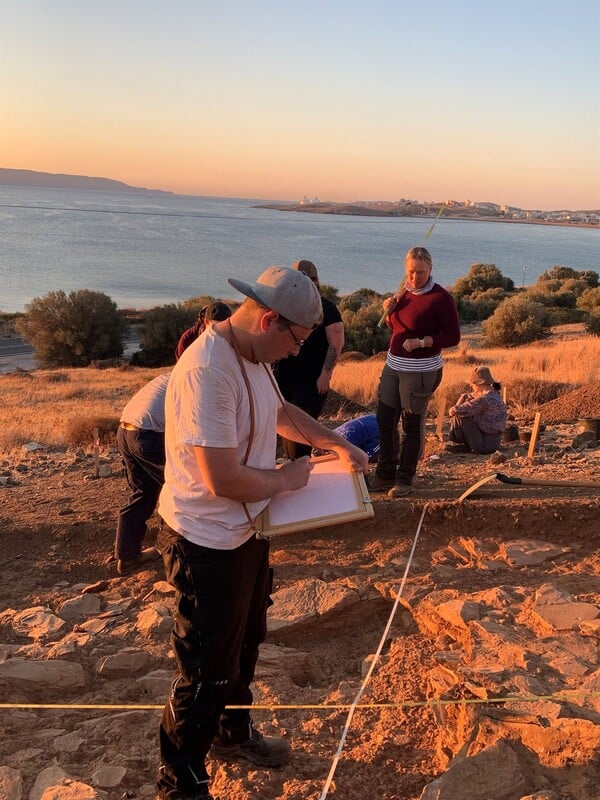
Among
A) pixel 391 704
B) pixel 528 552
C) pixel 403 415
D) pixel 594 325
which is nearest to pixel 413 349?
pixel 403 415

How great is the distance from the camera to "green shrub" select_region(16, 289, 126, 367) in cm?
4238

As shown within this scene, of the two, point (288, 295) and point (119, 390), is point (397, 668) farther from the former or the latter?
point (119, 390)

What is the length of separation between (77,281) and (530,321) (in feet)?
207

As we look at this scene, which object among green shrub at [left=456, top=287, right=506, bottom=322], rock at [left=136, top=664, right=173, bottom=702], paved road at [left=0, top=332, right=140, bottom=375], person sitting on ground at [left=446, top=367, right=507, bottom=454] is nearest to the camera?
rock at [left=136, top=664, right=173, bottom=702]

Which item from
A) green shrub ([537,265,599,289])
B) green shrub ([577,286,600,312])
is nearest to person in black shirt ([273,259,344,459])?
green shrub ([577,286,600,312])

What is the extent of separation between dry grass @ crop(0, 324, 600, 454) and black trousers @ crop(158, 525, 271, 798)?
252 inches

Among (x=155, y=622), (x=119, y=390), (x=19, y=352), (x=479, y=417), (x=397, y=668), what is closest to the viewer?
(x=397, y=668)

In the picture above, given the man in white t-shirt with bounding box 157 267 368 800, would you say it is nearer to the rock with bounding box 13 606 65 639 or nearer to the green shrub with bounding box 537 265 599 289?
the rock with bounding box 13 606 65 639

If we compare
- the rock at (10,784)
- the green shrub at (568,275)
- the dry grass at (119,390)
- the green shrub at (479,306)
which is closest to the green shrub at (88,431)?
the dry grass at (119,390)

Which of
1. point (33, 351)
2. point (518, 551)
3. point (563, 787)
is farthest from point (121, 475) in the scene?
point (33, 351)

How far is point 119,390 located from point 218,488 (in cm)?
2098

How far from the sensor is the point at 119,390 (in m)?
22.6

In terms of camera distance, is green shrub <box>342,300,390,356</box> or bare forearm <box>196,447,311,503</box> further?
green shrub <box>342,300,390,356</box>

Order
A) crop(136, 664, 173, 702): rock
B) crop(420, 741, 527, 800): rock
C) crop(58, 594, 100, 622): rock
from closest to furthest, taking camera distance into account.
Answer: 1. crop(420, 741, 527, 800): rock
2. crop(136, 664, 173, 702): rock
3. crop(58, 594, 100, 622): rock
